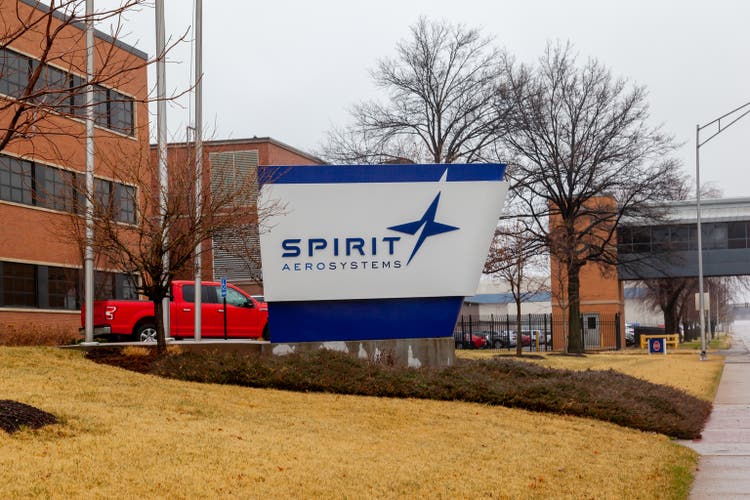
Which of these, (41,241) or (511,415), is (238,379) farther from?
(41,241)

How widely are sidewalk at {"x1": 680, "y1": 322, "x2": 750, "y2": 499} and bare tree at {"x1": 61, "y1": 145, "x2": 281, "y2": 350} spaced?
900 centimetres

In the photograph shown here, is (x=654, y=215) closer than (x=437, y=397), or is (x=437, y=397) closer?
(x=437, y=397)

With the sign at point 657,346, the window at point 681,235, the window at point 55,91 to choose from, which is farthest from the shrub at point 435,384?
the window at point 681,235

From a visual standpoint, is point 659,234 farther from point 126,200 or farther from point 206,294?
point 206,294

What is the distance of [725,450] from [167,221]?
10045 millimetres

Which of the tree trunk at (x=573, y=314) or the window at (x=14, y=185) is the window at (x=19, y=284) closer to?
the window at (x=14, y=185)

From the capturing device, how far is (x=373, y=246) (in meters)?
19.3

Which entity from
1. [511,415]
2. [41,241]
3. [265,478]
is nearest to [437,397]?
[511,415]

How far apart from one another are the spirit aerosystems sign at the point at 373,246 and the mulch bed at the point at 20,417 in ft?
27.7

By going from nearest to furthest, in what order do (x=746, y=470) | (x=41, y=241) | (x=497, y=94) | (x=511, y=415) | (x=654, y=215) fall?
(x=746, y=470) → (x=511, y=415) → (x=41, y=241) → (x=497, y=94) → (x=654, y=215)

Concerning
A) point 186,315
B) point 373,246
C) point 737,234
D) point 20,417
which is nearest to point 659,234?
point 737,234

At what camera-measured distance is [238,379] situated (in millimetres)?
15969

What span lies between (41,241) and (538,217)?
2243 centimetres

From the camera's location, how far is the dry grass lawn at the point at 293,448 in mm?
8359
